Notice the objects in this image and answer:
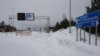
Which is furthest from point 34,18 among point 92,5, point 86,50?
point 86,50

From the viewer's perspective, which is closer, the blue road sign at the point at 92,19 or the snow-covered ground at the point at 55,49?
the snow-covered ground at the point at 55,49

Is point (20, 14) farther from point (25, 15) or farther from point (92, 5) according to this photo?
point (92, 5)

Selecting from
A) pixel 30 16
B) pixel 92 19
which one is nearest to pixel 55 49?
pixel 92 19

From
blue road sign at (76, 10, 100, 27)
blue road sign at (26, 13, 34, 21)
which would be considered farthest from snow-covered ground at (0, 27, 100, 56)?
blue road sign at (26, 13, 34, 21)

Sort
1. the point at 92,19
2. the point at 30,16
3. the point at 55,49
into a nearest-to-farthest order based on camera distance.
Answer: the point at 55,49 < the point at 92,19 < the point at 30,16

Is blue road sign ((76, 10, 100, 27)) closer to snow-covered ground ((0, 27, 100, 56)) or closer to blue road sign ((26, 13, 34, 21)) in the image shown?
snow-covered ground ((0, 27, 100, 56))

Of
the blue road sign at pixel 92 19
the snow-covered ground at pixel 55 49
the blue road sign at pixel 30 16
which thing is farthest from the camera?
the blue road sign at pixel 30 16

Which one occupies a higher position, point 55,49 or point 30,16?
point 30,16

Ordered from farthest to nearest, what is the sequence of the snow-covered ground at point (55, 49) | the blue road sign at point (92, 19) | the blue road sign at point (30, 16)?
the blue road sign at point (30, 16)
the blue road sign at point (92, 19)
the snow-covered ground at point (55, 49)

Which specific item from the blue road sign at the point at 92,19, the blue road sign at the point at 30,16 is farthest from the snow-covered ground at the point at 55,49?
the blue road sign at the point at 30,16

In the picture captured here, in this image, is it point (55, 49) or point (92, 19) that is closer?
point (55, 49)

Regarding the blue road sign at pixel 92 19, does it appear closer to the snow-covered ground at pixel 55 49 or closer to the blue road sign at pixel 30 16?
the snow-covered ground at pixel 55 49

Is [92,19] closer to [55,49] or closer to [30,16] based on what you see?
[55,49]

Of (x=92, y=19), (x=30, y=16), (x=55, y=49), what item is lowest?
(x=55, y=49)
